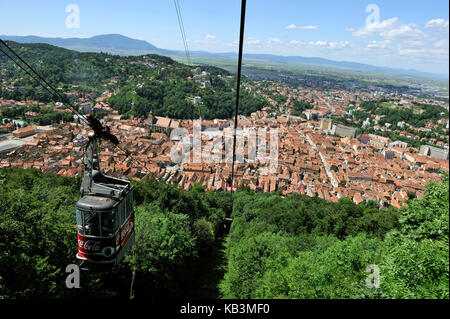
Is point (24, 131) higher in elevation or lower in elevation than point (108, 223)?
lower

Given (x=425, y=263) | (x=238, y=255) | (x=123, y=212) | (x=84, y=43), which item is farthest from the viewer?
(x=84, y=43)

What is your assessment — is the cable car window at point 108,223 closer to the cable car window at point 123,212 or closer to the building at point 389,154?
the cable car window at point 123,212

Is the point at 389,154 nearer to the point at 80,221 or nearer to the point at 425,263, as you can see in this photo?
the point at 425,263

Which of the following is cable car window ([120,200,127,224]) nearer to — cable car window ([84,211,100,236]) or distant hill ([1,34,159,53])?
cable car window ([84,211,100,236])

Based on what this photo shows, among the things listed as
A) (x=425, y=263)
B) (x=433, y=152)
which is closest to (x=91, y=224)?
(x=425, y=263)

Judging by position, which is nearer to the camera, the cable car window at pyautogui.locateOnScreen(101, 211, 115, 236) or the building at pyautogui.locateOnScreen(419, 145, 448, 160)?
the cable car window at pyautogui.locateOnScreen(101, 211, 115, 236)

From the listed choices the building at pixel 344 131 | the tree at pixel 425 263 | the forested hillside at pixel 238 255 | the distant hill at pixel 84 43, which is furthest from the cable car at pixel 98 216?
the building at pixel 344 131

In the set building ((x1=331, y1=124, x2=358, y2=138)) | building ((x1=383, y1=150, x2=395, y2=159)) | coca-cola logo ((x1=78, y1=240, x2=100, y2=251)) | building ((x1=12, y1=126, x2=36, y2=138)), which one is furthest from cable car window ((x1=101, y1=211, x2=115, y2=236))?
building ((x1=331, y1=124, x2=358, y2=138))

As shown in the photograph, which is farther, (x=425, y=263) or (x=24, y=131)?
(x=24, y=131)
